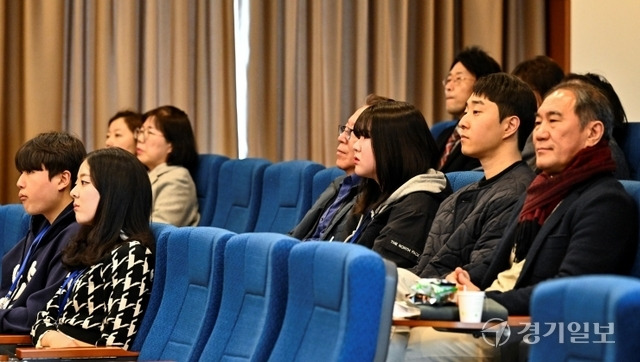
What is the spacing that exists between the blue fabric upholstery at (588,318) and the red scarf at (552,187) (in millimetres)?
953

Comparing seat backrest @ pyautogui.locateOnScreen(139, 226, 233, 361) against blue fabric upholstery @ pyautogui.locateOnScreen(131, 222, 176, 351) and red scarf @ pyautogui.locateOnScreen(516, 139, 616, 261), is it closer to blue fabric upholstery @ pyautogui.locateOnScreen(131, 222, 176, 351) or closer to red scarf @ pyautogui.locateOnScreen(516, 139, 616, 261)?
blue fabric upholstery @ pyautogui.locateOnScreen(131, 222, 176, 351)

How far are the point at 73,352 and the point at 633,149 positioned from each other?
211 cm

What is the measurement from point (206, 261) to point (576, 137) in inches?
41.4

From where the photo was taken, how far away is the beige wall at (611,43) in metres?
5.18

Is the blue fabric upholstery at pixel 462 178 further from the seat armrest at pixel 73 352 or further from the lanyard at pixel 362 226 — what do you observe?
the seat armrest at pixel 73 352

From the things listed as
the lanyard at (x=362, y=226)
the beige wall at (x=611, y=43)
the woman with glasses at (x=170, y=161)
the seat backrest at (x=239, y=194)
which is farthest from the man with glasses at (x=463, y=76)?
the lanyard at (x=362, y=226)

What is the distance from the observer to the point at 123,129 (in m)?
6.06

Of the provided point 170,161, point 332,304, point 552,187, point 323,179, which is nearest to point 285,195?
point 323,179

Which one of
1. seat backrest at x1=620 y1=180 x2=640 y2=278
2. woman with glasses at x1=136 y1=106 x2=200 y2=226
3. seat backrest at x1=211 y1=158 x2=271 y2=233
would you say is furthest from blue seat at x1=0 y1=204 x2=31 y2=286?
seat backrest at x1=620 y1=180 x2=640 y2=278

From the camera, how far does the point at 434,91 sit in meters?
6.77

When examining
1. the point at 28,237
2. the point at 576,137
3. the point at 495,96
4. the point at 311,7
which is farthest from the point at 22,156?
the point at 311,7

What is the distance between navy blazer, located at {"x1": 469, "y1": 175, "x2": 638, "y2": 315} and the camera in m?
2.79

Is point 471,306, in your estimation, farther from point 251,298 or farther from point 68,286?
point 68,286

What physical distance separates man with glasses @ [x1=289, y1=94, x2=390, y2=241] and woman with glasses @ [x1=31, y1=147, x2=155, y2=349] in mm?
725
